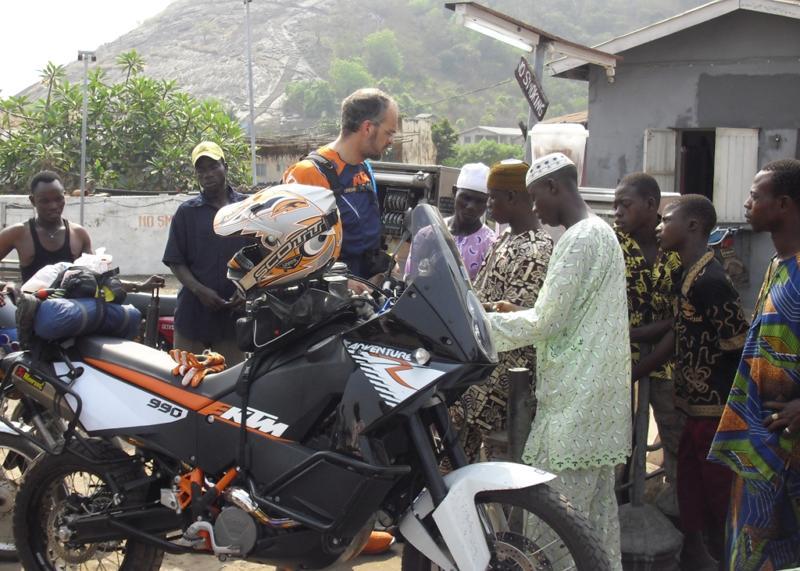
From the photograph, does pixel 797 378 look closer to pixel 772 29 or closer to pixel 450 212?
pixel 450 212

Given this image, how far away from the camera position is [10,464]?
14.9 feet

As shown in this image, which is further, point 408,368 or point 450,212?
point 450,212

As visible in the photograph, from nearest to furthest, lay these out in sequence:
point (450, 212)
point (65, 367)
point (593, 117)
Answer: point (65, 367), point (450, 212), point (593, 117)

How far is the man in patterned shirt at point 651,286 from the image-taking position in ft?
14.4

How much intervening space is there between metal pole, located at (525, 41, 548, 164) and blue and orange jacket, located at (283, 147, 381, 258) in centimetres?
317

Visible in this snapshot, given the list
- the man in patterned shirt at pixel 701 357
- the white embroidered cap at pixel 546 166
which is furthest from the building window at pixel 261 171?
the white embroidered cap at pixel 546 166

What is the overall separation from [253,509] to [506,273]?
4.92 ft

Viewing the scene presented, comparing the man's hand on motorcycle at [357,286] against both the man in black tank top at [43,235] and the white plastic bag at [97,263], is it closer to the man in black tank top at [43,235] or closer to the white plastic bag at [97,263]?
the white plastic bag at [97,263]

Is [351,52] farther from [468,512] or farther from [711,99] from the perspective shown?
[468,512]

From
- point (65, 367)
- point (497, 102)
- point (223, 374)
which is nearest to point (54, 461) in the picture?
point (65, 367)

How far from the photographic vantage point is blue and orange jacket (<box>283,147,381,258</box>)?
4352mm

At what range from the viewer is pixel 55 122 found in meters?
27.6

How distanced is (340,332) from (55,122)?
88.0ft

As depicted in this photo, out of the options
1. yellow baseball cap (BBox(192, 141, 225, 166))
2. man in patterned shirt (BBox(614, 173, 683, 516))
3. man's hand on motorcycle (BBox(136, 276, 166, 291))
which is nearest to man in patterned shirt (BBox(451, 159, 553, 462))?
man in patterned shirt (BBox(614, 173, 683, 516))
